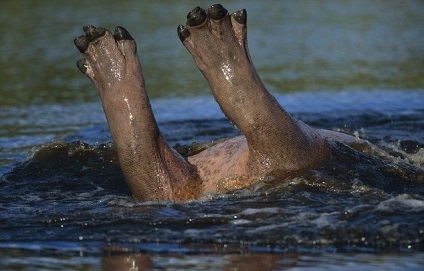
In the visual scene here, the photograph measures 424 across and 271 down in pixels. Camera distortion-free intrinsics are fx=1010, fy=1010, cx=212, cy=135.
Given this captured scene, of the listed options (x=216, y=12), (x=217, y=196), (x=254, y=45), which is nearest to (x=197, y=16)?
(x=216, y=12)

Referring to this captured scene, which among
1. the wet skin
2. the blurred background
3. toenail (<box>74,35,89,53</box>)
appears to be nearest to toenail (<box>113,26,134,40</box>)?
the wet skin

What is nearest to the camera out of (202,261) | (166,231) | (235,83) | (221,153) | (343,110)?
(202,261)

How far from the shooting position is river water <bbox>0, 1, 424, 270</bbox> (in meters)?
4.72

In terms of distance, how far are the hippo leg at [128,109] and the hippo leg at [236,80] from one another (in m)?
0.39

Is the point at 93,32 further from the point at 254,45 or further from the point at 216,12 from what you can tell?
the point at 254,45

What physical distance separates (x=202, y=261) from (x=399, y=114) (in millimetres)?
5365

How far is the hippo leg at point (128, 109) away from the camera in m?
5.57

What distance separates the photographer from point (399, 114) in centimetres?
952

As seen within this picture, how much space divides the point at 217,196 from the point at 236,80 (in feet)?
2.25

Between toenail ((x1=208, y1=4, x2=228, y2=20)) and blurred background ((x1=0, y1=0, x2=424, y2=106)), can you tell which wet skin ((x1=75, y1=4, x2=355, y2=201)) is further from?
blurred background ((x1=0, y1=0, x2=424, y2=106))

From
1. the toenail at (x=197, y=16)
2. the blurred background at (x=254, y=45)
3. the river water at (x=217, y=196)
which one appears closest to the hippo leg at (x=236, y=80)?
the toenail at (x=197, y=16)

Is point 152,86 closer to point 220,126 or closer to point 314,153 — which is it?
point 220,126

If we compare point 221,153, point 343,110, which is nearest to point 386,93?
point 343,110

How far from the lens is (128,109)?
555 centimetres
